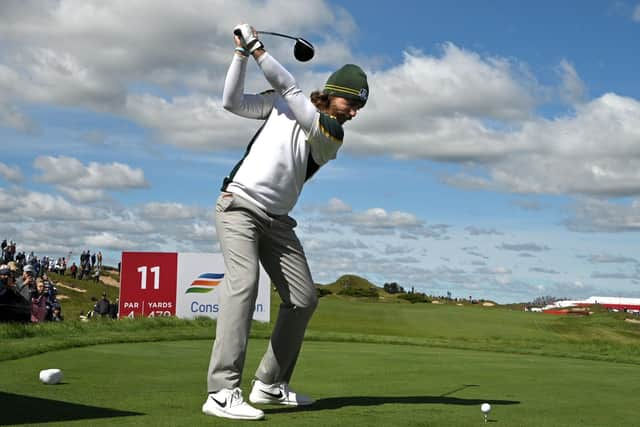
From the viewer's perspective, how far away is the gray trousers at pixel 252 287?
5.02m

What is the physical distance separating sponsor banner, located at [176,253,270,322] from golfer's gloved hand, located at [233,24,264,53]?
68.6ft

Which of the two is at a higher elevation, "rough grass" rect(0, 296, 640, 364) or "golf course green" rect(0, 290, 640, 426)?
"rough grass" rect(0, 296, 640, 364)

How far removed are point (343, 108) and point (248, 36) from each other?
2.75 ft

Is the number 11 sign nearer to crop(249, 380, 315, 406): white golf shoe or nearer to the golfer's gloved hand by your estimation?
crop(249, 380, 315, 406): white golf shoe

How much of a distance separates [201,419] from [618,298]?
442 ft

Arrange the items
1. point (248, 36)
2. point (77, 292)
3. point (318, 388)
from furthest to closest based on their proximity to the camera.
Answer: point (77, 292), point (318, 388), point (248, 36)

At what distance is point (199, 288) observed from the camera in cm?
2598

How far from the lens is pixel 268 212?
5.23 meters

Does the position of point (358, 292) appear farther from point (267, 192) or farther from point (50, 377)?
point (267, 192)

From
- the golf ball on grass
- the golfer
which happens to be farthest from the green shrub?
the golfer

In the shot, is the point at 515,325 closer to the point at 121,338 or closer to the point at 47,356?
the point at 121,338

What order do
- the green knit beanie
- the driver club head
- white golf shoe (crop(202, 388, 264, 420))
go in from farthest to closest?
the driver club head, the green knit beanie, white golf shoe (crop(202, 388, 264, 420))

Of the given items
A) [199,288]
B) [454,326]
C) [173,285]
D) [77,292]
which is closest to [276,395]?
[199,288]

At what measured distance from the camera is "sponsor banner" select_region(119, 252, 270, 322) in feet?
84.9
